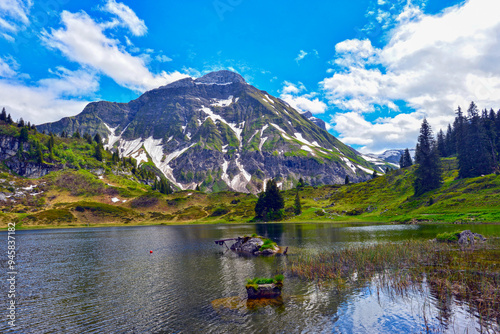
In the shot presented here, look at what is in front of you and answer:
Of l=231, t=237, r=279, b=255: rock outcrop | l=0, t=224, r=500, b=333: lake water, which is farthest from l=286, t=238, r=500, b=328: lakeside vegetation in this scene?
l=231, t=237, r=279, b=255: rock outcrop

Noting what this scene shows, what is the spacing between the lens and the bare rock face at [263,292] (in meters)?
27.0

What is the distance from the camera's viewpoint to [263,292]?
27109 mm

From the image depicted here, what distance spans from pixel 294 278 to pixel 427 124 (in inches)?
6068

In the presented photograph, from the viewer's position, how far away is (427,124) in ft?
488

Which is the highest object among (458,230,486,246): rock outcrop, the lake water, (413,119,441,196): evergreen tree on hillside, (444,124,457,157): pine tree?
(444,124,457,157): pine tree

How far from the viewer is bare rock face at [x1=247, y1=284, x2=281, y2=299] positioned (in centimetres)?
2705

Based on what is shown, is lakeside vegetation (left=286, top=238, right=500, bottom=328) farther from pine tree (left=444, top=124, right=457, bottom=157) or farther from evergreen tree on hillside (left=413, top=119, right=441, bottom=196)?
pine tree (left=444, top=124, right=457, bottom=157)

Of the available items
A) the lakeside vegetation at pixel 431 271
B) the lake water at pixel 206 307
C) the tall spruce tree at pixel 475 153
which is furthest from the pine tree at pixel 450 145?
the lake water at pixel 206 307

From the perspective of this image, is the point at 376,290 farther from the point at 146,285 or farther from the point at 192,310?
the point at 146,285

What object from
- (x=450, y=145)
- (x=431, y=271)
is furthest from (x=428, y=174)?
(x=431, y=271)

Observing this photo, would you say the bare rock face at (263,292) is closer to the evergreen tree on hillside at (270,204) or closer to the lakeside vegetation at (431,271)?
the lakeside vegetation at (431,271)

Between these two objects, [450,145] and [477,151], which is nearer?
[477,151]

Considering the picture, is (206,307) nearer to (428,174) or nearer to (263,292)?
(263,292)

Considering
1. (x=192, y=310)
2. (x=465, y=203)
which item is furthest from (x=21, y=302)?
(x=465, y=203)
